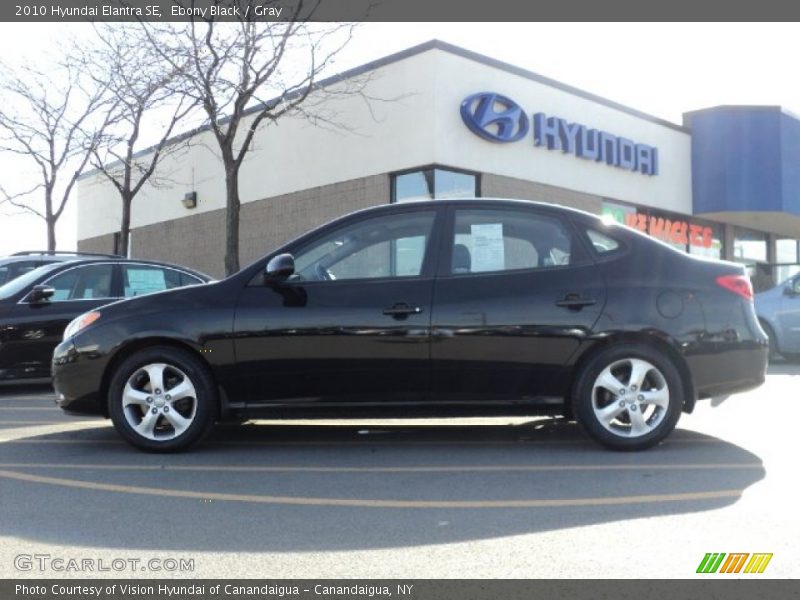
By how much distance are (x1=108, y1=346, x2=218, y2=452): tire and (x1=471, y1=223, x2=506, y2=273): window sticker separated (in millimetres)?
2019

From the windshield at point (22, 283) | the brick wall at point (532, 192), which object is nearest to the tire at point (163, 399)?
the windshield at point (22, 283)

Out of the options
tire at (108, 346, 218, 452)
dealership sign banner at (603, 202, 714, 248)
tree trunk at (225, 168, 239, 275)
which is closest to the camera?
tire at (108, 346, 218, 452)

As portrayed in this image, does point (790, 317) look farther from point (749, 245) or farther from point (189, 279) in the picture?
point (749, 245)

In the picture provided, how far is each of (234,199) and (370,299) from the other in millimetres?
11230

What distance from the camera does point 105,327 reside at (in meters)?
5.68

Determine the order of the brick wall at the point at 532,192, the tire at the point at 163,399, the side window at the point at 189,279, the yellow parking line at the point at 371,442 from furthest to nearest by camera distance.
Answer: the brick wall at the point at 532,192 < the side window at the point at 189,279 < the yellow parking line at the point at 371,442 < the tire at the point at 163,399

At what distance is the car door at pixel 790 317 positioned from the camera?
1229 cm

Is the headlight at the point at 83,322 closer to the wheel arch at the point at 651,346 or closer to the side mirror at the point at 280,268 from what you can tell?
the side mirror at the point at 280,268

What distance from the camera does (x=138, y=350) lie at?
18.6 ft

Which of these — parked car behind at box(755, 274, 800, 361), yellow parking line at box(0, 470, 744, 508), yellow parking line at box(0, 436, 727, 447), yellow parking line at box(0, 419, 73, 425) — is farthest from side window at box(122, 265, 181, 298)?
parked car behind at box(755, 274, 800, 361)

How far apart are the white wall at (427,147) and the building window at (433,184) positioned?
8.7 inches

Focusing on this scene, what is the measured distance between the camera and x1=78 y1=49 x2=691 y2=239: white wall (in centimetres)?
1612

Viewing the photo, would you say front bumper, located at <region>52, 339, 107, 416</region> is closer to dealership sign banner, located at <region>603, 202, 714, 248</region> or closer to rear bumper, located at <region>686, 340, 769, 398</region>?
rear bumper, located at <region>686, 340, 769, 398</region>
